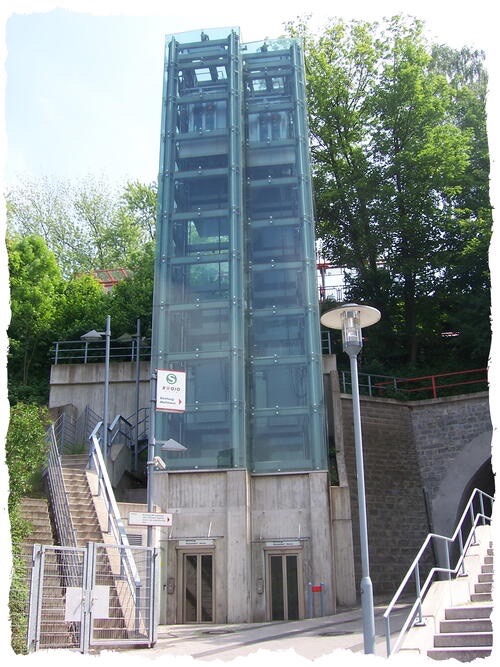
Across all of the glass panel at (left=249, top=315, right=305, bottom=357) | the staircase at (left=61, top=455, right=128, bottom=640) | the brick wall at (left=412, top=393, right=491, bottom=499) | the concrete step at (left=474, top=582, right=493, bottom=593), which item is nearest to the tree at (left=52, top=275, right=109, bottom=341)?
the glass panel at (left=249, top=315, right=305, bottom=357)

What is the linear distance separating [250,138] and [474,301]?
12.1m

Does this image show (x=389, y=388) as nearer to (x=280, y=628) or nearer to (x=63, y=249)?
(x=280, y=628)

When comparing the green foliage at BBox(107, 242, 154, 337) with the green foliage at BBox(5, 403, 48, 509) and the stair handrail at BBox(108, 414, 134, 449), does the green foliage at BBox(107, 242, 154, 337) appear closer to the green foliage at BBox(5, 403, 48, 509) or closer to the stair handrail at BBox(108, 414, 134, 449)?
the stair handrail at BBox(108, 414, 134, 449)

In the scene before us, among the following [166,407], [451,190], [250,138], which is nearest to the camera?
[166,407]

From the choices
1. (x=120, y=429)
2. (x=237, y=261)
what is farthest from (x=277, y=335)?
(x=120, y=429)

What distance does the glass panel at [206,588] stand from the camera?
65.9 ft

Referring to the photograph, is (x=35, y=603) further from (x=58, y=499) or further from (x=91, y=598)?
(x=58, y=499)

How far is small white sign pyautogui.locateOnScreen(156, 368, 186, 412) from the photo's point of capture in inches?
649

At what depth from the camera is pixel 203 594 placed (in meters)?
20.2

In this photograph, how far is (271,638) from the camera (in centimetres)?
1562

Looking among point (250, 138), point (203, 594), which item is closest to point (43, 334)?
point (250, 138)

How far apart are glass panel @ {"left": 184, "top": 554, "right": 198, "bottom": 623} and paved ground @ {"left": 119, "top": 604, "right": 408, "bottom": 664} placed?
86cm

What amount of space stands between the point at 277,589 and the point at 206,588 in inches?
73.3

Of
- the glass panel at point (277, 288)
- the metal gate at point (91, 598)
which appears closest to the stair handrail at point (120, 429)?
the glass panel at point (277, 288)
